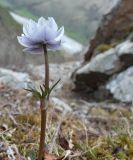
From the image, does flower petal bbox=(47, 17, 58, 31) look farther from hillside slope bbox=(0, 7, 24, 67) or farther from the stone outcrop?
hillside slope bbox=(0, 7, 24, 67)

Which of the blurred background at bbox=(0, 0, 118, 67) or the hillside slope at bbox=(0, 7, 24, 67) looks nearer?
the hillside slope at bbox=(0, 7, 24, 67)

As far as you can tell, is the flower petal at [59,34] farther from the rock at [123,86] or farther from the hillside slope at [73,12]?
the hillside slope at [73,12]

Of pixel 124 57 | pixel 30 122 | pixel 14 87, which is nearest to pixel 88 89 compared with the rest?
pixel 124 57

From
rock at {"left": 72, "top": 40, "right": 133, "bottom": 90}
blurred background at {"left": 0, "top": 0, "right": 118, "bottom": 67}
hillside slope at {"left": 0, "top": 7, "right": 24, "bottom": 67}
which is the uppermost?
blurred background at {"left": 0, "top": 0, "right": 118, "bottom": 67}

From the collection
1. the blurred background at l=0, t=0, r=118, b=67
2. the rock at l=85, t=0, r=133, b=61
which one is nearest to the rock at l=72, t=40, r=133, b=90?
the rock at l=85, t=0, r=133, b=61

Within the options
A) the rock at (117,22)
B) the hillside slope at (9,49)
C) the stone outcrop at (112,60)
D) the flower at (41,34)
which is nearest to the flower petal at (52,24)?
the flower at (41,34)

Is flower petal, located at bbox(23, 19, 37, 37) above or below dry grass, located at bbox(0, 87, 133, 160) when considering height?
above

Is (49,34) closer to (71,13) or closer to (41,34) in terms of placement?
(41,34)

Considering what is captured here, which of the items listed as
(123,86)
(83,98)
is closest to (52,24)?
(123,86)
